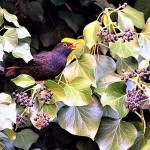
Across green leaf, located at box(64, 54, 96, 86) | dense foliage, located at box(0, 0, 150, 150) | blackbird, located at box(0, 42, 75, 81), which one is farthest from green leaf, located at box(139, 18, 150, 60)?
blackbird, located at box(0, 42, 75, 81)

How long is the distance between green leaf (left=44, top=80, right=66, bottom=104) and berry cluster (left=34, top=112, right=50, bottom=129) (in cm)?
6

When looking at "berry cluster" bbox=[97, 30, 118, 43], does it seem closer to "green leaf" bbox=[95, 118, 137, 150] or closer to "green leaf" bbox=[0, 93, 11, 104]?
"green leaf" bbox=[95, 118, 137, 150]

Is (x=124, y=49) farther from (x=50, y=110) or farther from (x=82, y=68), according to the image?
(x=50, y=110)

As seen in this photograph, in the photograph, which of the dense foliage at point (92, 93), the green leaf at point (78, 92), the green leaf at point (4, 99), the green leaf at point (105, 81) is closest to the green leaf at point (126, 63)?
the dense foliage at point (92, 93)

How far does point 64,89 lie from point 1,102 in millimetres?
198

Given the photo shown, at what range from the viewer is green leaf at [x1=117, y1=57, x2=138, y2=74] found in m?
1.37

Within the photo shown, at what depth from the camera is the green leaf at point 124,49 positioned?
4.21 ft

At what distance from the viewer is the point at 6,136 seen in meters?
1.25

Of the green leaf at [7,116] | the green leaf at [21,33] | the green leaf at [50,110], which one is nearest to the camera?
the green leaf at [7,116]

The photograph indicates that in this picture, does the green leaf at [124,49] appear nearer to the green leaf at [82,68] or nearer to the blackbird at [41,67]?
the green leaf at [82,68]

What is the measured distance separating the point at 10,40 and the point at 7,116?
1.10 ft

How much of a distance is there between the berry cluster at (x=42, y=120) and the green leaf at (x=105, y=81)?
196mm

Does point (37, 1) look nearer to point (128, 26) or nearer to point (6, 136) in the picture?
point (128, 26)

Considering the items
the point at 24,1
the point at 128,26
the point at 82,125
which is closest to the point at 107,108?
the point at 82,125
